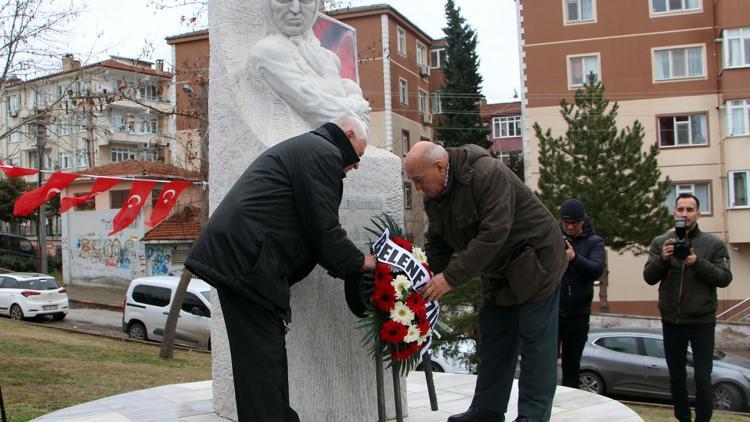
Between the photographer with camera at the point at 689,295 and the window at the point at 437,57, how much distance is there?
4092cm

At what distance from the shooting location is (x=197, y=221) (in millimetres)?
32812

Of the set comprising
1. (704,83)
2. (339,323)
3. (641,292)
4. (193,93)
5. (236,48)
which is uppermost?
(704,83)

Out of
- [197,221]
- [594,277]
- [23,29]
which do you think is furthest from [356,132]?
[197,221]

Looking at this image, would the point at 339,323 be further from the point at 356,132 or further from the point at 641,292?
the point at 641,292

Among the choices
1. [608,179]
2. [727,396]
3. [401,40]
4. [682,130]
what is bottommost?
[727,396]

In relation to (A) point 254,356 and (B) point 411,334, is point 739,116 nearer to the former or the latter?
(B) point 411,334

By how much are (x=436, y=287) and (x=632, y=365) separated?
30.8 ft

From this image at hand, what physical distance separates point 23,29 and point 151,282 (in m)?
8.81

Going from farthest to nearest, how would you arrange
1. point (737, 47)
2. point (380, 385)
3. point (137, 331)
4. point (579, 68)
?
point (579, 68) < point (737, 47) < point (137, 331) < point (380, 385)

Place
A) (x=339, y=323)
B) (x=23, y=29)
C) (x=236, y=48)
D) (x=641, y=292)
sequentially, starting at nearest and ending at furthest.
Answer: (x=339, y=323), (x=236, y=48), (x=23, y=29), (x=641, y=292)

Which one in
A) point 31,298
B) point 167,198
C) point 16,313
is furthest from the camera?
point 16,313

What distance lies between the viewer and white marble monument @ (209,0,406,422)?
466 cm

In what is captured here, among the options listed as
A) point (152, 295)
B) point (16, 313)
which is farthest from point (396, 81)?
point (152, 295)

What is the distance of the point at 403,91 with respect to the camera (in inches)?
1485
